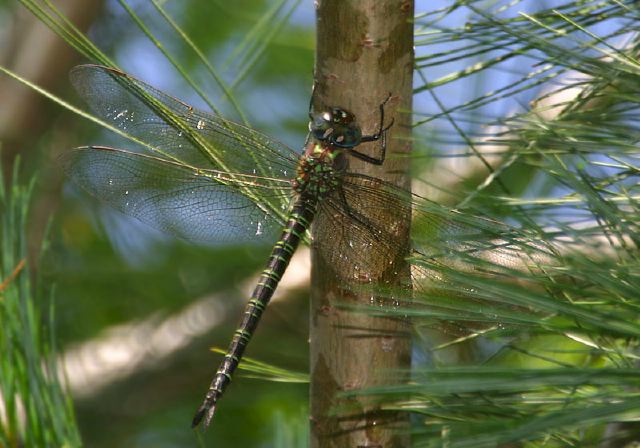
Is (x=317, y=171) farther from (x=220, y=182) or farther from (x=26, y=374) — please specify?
(x=26, y=374)

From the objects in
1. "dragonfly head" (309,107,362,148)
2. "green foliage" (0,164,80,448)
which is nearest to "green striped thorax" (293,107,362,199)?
"dragonfly head" (309,107,362,148)

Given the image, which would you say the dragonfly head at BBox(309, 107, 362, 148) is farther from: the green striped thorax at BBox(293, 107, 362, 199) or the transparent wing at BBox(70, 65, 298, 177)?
the transparent wing at BBox(70, 65, 298, 177)

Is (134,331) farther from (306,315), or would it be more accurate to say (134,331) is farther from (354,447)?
(354,447)

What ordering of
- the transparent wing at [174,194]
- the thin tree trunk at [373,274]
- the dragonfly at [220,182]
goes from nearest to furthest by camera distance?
the thin tree trunk at [373,274]
the dragonfly at [220,182]
the transparent wing at [174,194]

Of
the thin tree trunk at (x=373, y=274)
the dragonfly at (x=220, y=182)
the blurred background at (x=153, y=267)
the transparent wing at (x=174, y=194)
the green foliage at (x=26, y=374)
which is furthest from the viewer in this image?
the blurred background at (x=153, y=267)

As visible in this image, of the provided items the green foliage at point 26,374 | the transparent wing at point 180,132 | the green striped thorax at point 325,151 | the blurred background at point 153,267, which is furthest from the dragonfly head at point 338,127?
the blurred background at point 153,267

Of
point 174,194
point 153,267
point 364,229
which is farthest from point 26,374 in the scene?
point 153,267

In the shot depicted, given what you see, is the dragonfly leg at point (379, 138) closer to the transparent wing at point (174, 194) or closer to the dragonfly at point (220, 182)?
the dragonfly at point (220, 182)
